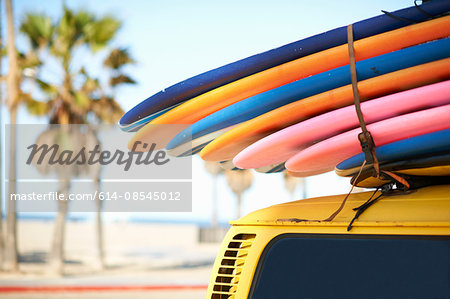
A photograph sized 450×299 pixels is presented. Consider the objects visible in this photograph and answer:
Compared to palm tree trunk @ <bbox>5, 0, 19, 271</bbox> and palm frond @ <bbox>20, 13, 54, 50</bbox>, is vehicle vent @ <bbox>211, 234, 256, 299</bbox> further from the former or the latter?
palm frond @ <bbox>20, 13, 54, 50</bbox>

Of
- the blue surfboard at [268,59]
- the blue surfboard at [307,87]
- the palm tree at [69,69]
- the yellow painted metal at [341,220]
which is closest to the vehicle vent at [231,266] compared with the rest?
the yellow painted metal at [341,220]

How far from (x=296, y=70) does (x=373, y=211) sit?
2.39 feet

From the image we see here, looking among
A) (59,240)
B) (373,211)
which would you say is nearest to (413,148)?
(373,211)

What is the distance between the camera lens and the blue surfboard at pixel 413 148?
1.94m

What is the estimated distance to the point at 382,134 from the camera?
207cm

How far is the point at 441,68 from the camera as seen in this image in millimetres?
2037

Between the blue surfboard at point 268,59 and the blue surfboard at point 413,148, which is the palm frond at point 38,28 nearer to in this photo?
the blue surfboard at point 268,59

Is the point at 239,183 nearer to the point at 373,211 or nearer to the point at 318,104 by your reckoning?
the point at 318,104

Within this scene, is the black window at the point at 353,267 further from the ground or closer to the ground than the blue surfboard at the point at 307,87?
closer to the ground

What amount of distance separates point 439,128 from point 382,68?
1.11 ft

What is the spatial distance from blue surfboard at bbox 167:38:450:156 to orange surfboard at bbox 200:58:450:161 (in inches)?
1.2

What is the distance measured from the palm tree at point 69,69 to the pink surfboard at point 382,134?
14.9 metres

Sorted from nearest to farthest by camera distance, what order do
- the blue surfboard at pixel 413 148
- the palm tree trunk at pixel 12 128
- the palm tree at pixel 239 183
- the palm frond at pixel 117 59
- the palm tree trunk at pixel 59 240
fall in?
the blue surfboard at pixel 413 148, the palm tree trunk at pixel 12 128, the palm tree trunk at pixel 59 240, the palm frond at pixel 117 59, the palm tree at pixel 239 183

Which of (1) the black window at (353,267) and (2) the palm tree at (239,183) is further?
(2) the palm tree at (239,183)
